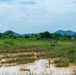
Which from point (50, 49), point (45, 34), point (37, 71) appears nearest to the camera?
point (37, 71)

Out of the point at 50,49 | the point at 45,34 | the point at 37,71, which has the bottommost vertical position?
the point at 37,71

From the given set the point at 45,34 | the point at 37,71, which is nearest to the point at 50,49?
the point at 37,71

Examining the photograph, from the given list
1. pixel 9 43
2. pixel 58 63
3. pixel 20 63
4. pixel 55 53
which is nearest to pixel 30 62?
pixel 20 63

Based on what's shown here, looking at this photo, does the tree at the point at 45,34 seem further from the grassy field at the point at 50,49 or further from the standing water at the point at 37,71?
the standing water at the point at 37,71

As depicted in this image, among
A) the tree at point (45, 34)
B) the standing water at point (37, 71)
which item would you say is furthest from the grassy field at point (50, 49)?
the tree at point (45, 34)

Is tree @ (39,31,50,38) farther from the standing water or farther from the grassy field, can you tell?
the standing water

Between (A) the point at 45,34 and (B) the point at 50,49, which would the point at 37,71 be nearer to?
(B) the point at 50,49

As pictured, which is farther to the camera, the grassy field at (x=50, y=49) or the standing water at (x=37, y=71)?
the grassy field at (x=50, y=49)

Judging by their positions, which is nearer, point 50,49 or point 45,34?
point 50,49

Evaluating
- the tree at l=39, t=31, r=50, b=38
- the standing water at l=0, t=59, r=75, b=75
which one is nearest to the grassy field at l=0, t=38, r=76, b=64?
the standing water at l=0, t=59, r=75, b=75

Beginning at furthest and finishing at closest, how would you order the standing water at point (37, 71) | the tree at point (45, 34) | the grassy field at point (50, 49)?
1. the tree at point (45, 34)
2. the grassy field at point (50, 49)
3. the standing water at point (37, 71)

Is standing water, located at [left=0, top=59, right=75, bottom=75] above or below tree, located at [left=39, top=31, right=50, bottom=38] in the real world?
below

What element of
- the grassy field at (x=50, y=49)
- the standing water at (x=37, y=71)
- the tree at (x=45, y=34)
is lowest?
the standing water at (x=37, y=71)

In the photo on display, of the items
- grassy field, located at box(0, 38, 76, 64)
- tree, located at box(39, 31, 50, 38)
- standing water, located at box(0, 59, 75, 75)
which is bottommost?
standing water, located at box(0, 59, 75, 75)
